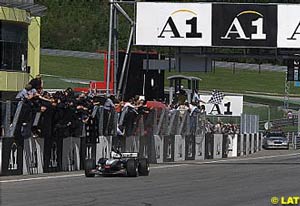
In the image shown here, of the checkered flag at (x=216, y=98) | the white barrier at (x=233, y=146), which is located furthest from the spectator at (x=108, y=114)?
the checkered flag at (x=216, y=98)

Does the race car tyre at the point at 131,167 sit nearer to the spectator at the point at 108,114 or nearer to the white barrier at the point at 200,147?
the spectator at the point at 108,114

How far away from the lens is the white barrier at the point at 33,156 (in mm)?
22625

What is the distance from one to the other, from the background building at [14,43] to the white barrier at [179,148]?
1498 centimetres

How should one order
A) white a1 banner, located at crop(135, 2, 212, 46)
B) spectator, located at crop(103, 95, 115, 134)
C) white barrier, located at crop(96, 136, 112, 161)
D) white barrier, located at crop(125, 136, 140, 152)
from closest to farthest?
white barrier, located at crop(96, 136, 112, 161), spectator, located at crop(103, 95, 115, 134), white barrier, located at crop(125, 136, 140, 152), white a1 banner, located at crop(135, 2, 212, 46)

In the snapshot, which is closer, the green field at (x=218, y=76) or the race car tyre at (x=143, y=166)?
the race car tyre at (x=143, y=166)

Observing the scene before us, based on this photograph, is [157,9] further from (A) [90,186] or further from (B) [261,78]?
(B) [261,78]

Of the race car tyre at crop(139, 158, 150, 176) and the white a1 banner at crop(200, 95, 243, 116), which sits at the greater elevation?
the white a1 banner at crop(200, 95, 243, 116)

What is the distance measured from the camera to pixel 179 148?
114 feet

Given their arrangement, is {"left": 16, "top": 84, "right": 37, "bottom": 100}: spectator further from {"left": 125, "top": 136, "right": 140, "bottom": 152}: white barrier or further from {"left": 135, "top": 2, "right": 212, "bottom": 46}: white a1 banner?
{"left": 135, "top": 2, "right": 212, "bottom": 46}: white a1 banner

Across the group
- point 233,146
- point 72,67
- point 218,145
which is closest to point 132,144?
point 218,145

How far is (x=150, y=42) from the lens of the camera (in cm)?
3275

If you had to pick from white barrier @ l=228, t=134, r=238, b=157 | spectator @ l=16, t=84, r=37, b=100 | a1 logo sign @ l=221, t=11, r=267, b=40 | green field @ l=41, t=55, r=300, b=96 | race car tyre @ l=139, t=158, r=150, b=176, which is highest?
a1 logo sign @ l=221, t=11, r=267, b=40

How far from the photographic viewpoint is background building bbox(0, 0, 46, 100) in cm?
4812

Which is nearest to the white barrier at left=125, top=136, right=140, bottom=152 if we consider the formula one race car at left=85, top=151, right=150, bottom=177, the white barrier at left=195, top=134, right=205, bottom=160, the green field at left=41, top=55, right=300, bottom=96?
the formula one race car at left=85, top=151, right=150, bottom=177
